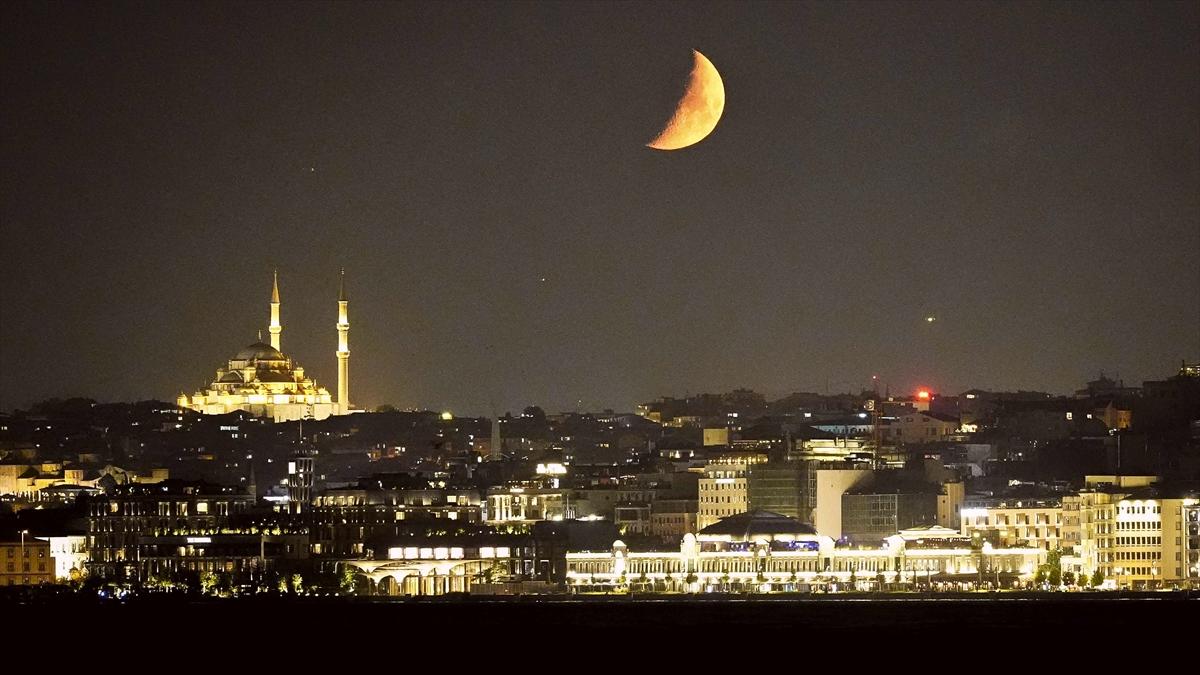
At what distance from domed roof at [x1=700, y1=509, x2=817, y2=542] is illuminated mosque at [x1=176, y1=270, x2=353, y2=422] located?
225 ft

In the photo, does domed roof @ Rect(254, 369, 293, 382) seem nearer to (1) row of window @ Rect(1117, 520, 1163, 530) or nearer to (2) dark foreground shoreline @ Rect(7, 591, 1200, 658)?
(2) dark foreground shoreline @ Rect(7, 591, 1200, 658)

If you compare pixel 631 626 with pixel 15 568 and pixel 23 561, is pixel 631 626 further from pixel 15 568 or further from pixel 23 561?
pixel 15 568

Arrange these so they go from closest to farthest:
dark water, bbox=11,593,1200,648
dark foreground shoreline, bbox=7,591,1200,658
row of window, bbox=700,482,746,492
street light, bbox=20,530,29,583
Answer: dark foreground shoreline, bbox=7,591,1200,658 → dark water, bbox=11,593,1200,648 → street light, bbox=20,530,29,583 → row of window, bbox=700,482,746,492

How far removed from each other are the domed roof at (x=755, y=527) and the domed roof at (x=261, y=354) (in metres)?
73.9

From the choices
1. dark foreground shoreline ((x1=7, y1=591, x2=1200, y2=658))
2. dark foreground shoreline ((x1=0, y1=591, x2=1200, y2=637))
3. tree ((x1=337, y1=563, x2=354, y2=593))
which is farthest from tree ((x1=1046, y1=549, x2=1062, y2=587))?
tree ((x1=337, y1=563, x2=354, y2=593))

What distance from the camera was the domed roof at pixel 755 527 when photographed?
121m

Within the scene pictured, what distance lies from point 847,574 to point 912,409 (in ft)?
171

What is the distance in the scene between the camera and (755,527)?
399 feet

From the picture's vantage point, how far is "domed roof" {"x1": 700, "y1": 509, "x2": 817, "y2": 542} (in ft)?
398

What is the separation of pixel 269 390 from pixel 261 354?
2.79 m

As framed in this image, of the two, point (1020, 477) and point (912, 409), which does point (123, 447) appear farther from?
point (1020, 477)

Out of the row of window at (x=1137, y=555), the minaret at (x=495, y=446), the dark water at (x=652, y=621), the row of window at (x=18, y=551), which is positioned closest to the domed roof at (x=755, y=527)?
the dark water at (x=652, y=621)

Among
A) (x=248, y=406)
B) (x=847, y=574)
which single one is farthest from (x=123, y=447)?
(x=847, y=574)

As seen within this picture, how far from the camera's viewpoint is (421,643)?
86.5m
